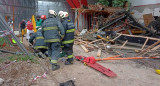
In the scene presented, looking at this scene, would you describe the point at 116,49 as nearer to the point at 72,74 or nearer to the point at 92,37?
the point at 92,37

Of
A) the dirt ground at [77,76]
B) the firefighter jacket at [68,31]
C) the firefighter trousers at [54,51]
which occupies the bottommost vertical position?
the dirt ground at [77,76]

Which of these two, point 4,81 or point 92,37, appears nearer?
point 4,81

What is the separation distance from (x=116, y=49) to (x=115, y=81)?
3.33m

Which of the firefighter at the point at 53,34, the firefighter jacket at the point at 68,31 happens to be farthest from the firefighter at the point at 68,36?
the firefighter at the point at 53,34

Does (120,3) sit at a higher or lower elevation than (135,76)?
higher

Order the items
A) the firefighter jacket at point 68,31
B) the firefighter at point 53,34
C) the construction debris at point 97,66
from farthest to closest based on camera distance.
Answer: the firefighter jacket at point 68,31 < the firefighter at point 53,34 < the construction debris at point 97,66

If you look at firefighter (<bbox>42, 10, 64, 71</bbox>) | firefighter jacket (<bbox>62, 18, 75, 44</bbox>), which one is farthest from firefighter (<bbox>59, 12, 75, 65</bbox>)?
firefighter (<bbox>42, 10, 64, 71</bbox>)

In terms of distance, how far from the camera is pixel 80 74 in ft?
13.2

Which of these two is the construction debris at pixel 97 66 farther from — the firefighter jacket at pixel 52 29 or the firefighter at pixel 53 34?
the firefighter jacket at pixel 52 29

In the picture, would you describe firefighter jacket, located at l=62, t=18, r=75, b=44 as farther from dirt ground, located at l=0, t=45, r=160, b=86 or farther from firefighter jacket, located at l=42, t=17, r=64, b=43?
dirt ground, located at l=0, t=45, r=160, b=86


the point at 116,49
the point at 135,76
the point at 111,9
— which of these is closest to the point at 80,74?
the point at 135,76

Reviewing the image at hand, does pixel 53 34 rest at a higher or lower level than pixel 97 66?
higher

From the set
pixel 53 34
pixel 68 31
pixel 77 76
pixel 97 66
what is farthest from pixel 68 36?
pixel 77 76

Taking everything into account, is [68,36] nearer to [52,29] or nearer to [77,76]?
[52,29]
